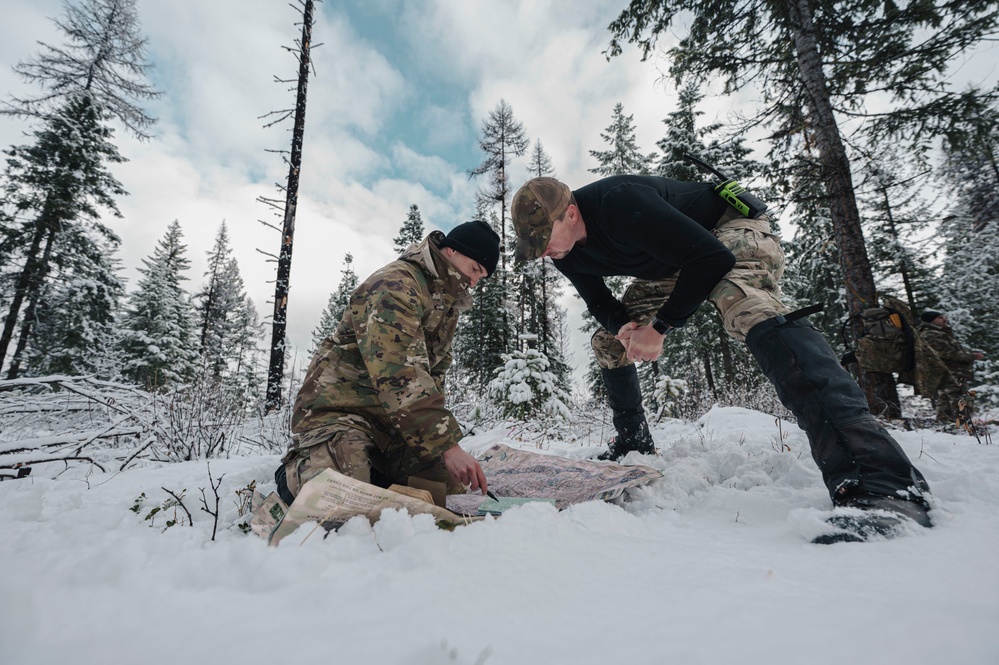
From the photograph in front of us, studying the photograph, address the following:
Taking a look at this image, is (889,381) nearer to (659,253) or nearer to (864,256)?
(864,256)

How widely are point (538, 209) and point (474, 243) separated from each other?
41 centimetres

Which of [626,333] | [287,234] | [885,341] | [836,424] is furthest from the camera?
[287,234]

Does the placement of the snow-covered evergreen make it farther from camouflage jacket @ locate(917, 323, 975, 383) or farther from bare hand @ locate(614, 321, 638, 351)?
camouflage jacket @ locate(917, 323, 975, 383)

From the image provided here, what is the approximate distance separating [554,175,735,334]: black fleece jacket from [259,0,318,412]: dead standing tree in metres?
7.01

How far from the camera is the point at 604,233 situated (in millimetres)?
2256

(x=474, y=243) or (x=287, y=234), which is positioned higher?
(x=287, y=234)

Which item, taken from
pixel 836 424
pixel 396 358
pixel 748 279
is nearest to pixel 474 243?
pixel 396 358

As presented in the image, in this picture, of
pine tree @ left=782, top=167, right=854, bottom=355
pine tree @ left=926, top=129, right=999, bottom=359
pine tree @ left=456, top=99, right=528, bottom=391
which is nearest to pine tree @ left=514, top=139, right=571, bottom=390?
pine tree @ left=456, top=99, right=528, bottom=391

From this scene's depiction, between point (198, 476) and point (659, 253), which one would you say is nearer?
point (659, 253)

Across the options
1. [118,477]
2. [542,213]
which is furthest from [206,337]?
[542,213]

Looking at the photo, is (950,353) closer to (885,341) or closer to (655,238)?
(885,341)

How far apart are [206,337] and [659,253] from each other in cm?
3034

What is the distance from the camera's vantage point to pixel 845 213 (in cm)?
516

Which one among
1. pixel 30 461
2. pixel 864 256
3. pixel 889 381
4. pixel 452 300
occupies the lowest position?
pixel 30 461
